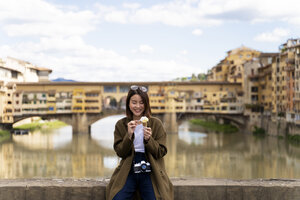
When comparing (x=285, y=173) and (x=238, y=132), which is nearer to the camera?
(x=285, y=173)

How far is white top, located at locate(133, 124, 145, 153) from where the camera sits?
2.64 metres

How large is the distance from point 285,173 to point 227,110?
16.4m

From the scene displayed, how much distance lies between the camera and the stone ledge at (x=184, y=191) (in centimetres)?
294

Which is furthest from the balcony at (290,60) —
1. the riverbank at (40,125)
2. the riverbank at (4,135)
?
the riverbank at (40,125)

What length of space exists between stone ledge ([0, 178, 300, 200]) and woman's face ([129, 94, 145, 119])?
2.03ft

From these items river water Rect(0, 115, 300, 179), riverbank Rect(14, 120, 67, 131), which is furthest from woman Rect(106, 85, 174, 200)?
riverbank Rect(14, 120, 67, 131)

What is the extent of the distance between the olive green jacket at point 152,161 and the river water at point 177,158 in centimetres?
1124

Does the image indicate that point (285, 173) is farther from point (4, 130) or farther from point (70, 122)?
point (4, 130)

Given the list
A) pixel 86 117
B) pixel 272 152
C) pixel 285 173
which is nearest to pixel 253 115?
pixel 272 152

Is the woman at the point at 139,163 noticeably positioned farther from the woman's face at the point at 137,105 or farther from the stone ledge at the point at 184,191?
the stone ledge at the point at 184,191

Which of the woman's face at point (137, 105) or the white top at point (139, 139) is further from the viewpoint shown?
the woman's face at point (137, 105)

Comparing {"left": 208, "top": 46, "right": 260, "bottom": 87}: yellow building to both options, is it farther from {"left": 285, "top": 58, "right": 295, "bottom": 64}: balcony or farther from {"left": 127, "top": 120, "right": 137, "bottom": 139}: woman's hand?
{"left": 127, "top": 120, "right": 137, "bottom": 139}: woman's hand

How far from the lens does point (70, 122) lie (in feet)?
98.1

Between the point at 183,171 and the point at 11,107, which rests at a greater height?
the point at 11,107
